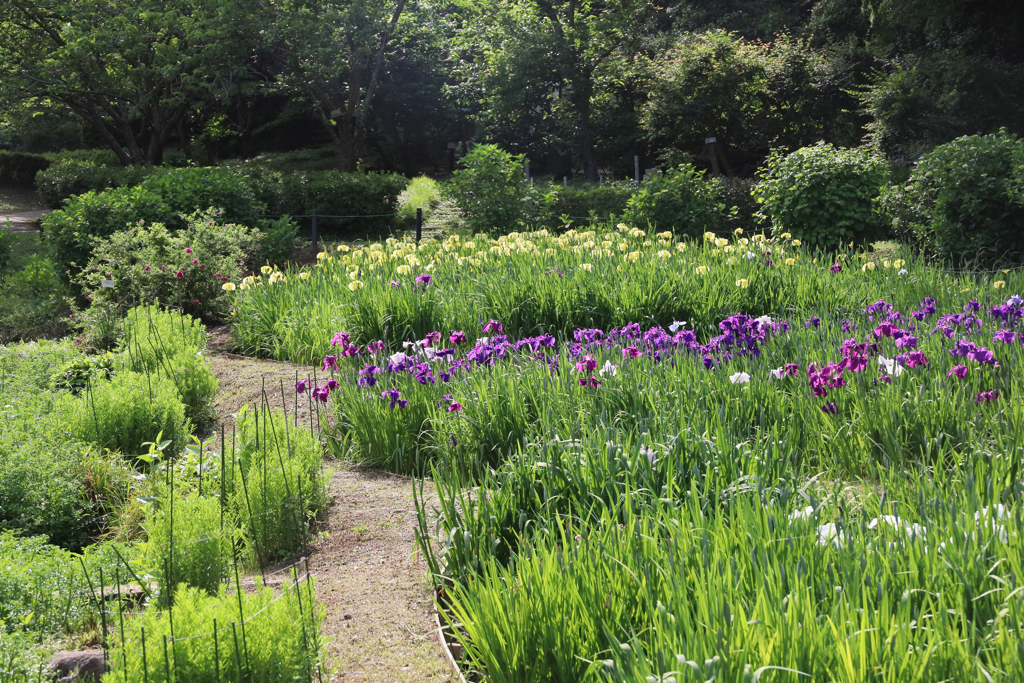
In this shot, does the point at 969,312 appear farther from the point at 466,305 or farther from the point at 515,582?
the point at 515,582

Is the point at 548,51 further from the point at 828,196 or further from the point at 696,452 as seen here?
the point at 696,452

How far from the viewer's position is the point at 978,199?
960cm

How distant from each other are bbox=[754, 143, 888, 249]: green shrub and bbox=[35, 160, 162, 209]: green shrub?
12310mm

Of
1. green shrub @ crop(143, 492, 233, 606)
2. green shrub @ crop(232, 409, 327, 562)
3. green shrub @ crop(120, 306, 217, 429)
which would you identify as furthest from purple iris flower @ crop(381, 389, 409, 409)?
green shrub @ crop(120, 306, 217, 429)

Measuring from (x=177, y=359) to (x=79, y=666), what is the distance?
3430 millimetres

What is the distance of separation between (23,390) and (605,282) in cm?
428

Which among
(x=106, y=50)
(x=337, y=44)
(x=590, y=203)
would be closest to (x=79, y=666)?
(x=590, y=203)

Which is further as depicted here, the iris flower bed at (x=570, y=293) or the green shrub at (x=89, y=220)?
the green shrub at (x=89, y=220)

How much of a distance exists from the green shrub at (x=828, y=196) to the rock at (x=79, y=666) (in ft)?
31.5

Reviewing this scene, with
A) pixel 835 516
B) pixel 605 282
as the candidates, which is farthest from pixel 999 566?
pixel 605 282

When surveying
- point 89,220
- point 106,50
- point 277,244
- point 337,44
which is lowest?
point 277,244

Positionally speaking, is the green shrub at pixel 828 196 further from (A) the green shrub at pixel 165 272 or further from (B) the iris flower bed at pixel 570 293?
(A) the green shrub at pixel 165 272

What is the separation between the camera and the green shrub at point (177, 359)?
566 centimetres

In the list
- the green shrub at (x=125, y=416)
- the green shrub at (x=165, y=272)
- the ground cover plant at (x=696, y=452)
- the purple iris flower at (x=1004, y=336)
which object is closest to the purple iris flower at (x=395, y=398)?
the ground cover plant at (x=696, y=452)
